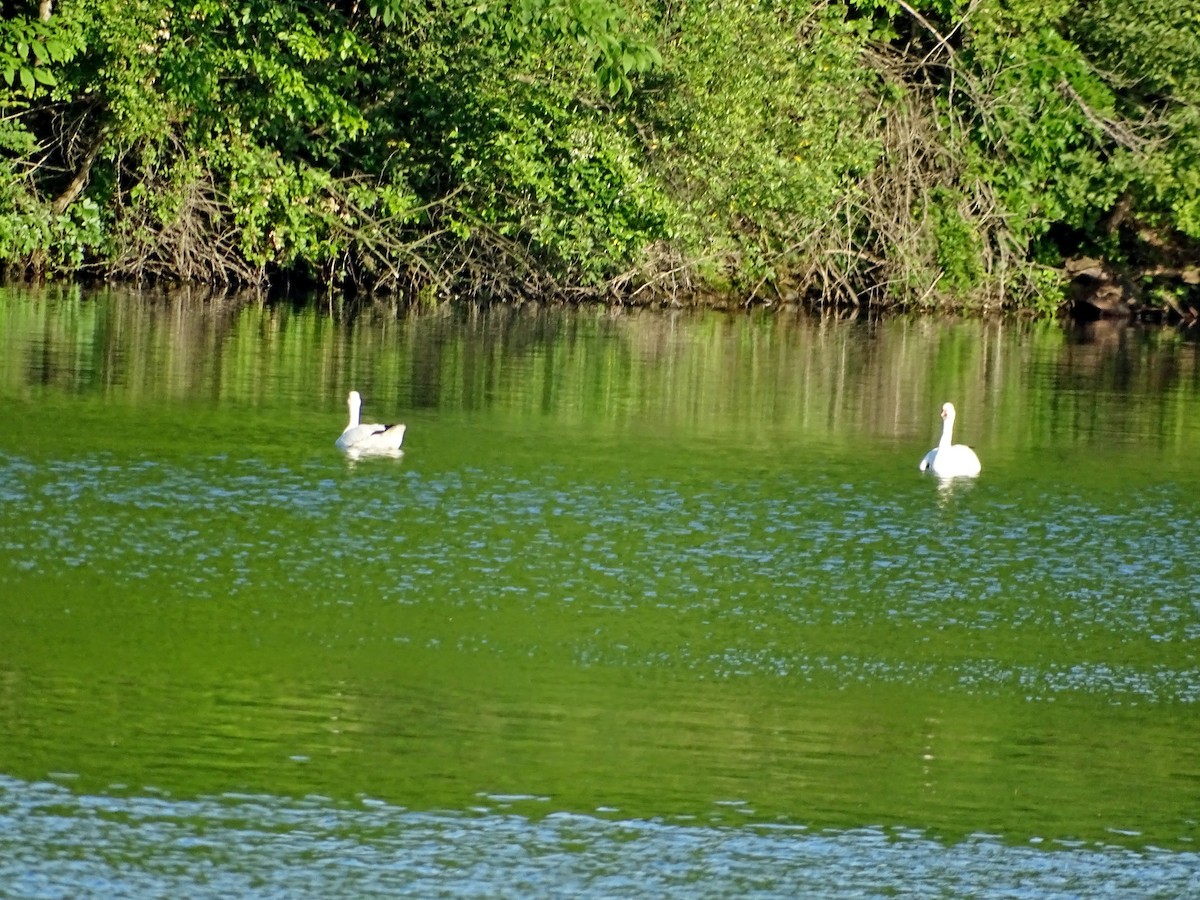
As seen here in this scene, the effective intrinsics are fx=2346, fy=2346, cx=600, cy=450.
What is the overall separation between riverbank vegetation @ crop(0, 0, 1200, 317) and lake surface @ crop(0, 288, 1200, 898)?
935cm

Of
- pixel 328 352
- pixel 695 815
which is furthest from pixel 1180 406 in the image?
pixel 695 815

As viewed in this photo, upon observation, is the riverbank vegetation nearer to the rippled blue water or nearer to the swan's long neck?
the swan's long neck

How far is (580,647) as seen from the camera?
10.1 metres

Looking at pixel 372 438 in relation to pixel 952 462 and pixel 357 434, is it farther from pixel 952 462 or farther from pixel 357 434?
pixel 952 462

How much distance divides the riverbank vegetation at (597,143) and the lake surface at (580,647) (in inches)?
368

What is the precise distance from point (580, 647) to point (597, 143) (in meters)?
19.8

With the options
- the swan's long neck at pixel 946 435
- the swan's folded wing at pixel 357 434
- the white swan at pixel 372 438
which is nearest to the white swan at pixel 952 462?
the swan's long neck at pixel 946 435

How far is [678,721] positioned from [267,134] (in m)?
22.3

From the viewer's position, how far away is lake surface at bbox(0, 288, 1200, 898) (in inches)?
287

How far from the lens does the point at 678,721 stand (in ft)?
29.2

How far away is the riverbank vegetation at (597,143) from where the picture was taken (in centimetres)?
2862

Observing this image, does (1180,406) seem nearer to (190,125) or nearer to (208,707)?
(190,125)

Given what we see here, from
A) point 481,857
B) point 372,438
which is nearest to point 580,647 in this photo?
point 481,857

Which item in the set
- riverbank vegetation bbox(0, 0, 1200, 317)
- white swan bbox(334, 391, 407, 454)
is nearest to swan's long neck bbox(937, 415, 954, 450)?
white swan bbox(334, 391, 407, 454)
